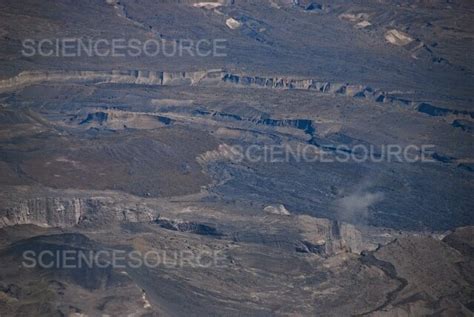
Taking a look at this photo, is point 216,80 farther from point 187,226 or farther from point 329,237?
point 329,237

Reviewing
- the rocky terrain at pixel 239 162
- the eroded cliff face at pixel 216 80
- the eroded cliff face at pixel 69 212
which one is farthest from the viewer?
the eroded cliff face at pixel 216 80

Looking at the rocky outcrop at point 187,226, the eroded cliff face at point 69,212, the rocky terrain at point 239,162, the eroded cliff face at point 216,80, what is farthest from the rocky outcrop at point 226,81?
the rocky outcrop at point 187,226

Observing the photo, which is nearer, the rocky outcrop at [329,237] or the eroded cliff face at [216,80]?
the rocky outcrop at [329,237]

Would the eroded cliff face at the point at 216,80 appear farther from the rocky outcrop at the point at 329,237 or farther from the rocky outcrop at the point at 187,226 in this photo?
the rocky outcrop at the point at 329,237

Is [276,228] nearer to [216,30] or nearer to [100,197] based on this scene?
[100,197]

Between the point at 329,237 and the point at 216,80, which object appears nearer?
the point at 329,237

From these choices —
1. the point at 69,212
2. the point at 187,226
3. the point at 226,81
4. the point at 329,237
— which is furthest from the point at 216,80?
the point at 329,237

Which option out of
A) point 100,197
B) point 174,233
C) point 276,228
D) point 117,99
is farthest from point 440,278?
point 117,99
